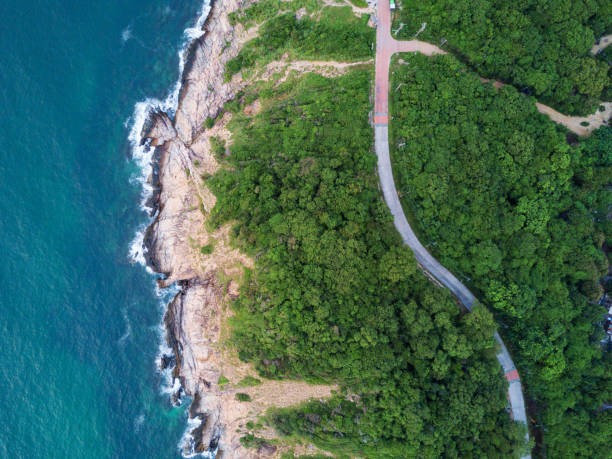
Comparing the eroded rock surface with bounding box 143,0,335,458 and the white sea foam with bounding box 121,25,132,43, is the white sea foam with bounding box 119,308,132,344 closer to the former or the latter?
the eroded rock surface with bounding box 143,0,335,458

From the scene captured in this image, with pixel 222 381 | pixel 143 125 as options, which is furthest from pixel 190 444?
pixel 143 125

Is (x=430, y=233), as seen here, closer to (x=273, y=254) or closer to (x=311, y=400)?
(x=273, y=254)

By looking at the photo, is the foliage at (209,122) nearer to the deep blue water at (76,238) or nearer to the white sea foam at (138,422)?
the deep blue water at (76,238)

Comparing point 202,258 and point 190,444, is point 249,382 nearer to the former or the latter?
point 190,444

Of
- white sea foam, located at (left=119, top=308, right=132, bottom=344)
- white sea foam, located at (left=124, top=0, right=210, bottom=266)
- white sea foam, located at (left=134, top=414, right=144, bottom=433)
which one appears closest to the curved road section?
white sea foam, located at (left=124, top=0, right=210, bottom=266)

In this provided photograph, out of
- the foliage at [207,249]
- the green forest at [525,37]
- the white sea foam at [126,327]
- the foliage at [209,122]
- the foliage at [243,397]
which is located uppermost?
the green forest at [525,37]

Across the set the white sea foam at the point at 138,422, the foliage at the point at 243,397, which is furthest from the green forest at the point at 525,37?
the white sea foam at the point at 138,422

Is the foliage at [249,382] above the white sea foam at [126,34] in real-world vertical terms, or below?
below
